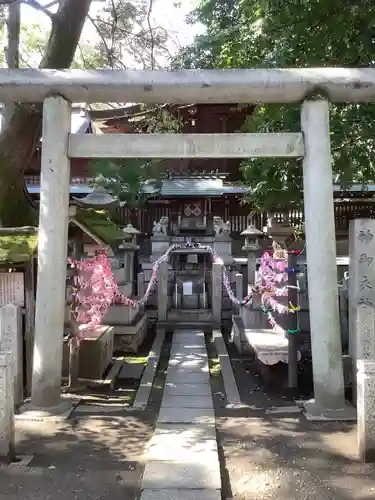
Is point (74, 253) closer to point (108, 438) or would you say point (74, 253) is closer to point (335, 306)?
point (108, 438)

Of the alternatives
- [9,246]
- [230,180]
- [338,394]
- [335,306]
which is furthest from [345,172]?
[230,180]

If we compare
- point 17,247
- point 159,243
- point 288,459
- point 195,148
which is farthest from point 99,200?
point 288,459

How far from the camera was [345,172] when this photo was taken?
318 inches

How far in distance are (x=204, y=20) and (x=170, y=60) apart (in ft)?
5.97

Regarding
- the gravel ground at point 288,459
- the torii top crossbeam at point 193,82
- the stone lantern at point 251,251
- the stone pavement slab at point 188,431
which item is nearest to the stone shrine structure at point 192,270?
the stone lantern at point 251,251

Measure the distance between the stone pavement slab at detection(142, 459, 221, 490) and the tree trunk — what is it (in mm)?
5221

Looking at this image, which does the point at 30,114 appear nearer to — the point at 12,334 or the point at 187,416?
the point at 12,334

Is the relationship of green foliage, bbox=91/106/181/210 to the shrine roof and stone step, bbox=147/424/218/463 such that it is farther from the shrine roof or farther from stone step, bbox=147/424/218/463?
the shrine roof

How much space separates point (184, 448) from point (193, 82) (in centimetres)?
385

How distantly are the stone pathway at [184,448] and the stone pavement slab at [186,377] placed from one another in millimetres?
16

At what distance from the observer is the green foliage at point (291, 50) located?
6996 millimetres

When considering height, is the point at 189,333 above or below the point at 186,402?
above

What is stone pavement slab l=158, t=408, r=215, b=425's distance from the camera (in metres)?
5.56

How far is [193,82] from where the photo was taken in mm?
5672
